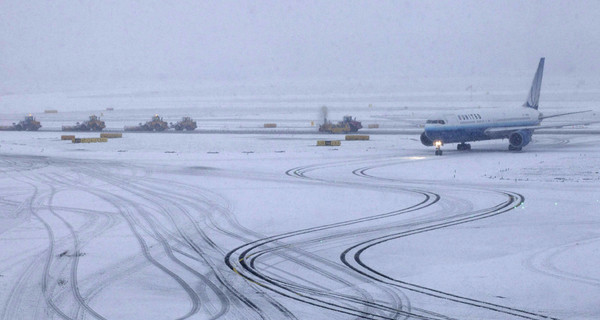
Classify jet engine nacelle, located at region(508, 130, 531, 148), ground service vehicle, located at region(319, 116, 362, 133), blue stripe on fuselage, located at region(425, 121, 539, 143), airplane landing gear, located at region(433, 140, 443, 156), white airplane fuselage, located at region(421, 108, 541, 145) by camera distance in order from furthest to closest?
ground service vehicle, located at region(319, 116, 362, 133), jet engine nacelle, located at region(508, 130, 531, 148), white airplane fuselage, located at region(421, 108, 541, 145), blue stripe on fuselage, located at region(425, 121, 539, 143), airplane landing gear, located at region(433, 140, 443, 156)

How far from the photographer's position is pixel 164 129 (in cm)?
10156

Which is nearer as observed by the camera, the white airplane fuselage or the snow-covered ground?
the snow-covered ground

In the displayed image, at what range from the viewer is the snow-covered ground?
16.4m

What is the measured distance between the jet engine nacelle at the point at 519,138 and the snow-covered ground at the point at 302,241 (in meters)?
9.21

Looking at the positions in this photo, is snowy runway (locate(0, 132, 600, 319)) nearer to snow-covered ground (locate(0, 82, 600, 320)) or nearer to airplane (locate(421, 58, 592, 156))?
snow-covered ground (locate(0, 82, 600, 320))

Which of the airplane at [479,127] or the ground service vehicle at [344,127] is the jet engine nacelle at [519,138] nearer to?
the airplane at [479,127]

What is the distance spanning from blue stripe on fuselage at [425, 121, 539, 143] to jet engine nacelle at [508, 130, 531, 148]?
1798 mm

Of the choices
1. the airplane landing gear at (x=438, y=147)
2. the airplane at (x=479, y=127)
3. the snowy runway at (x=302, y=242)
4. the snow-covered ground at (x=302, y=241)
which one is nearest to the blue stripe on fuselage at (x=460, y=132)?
the airplane at (x=479, y=127)

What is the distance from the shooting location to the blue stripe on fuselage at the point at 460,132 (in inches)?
2197

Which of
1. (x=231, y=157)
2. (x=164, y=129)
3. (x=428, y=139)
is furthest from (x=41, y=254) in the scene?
(x=164, y=129)

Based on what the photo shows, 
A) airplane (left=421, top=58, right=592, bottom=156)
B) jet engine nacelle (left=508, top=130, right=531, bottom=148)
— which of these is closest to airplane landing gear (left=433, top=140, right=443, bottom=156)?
airplane (left=421, top=58, right=592, bottom=156)

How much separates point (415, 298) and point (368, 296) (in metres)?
1.15

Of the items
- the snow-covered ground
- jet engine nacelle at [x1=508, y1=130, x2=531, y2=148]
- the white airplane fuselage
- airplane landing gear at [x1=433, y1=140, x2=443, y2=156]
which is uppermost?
the white airplane fuselage

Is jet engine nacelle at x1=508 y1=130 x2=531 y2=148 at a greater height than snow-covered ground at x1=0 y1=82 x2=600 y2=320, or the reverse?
jet engine nacelle at x1=508 y1=130 x2=531 y2=148
